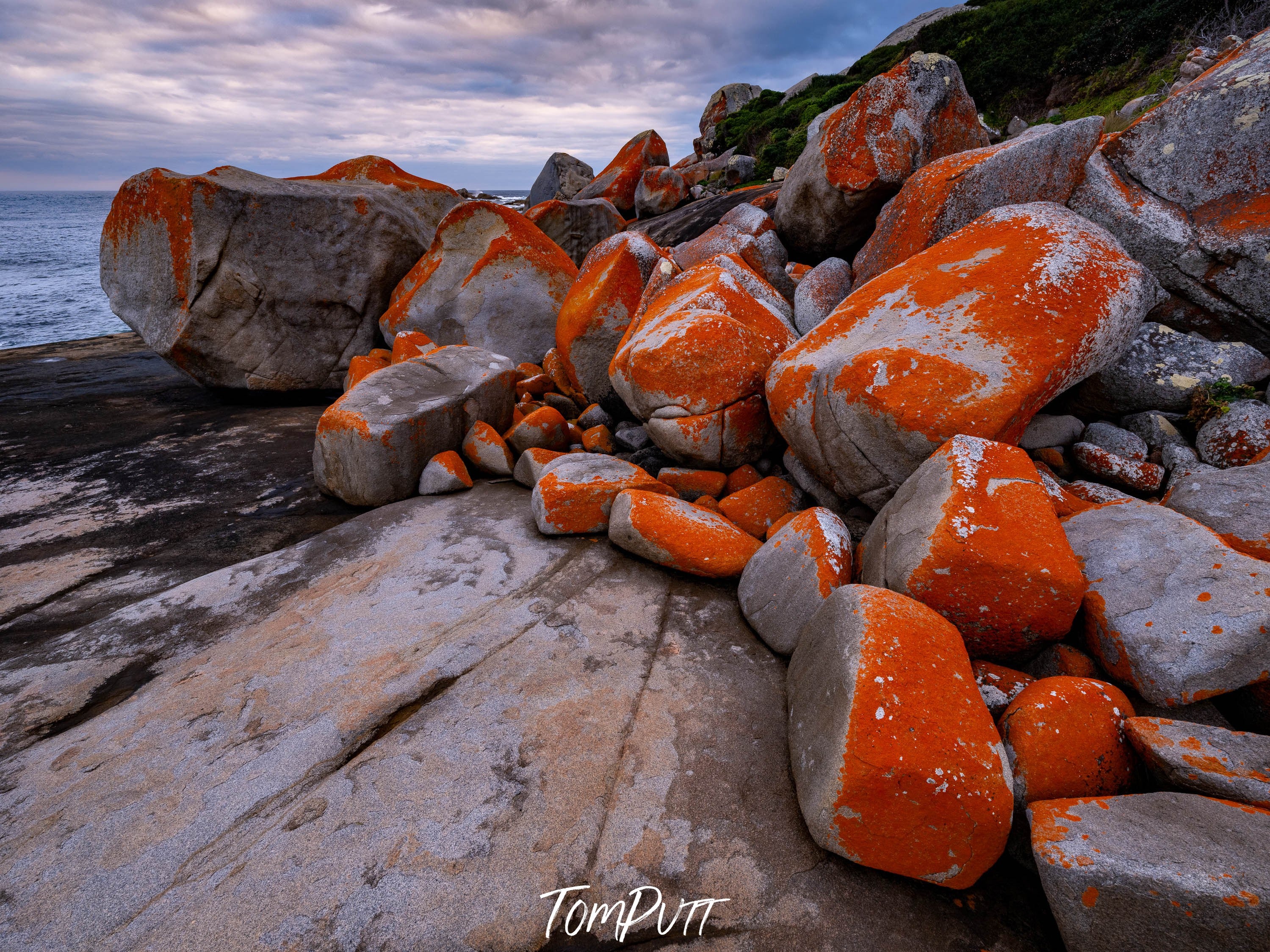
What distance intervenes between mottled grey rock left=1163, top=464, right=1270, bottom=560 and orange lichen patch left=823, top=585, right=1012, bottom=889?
1.43 m

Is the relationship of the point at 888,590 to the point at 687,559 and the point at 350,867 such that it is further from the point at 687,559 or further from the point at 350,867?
the point at 350,867

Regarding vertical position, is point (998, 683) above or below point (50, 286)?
below

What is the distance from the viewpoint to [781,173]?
14.3m

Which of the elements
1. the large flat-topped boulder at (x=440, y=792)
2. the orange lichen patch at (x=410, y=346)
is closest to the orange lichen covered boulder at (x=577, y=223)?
the orange lichen patch at (x=410, y=346)

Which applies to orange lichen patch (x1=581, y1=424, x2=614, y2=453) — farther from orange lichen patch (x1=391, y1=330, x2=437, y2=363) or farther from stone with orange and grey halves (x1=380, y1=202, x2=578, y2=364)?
stone with orange and grey halves (x1=380, y1=202, x2=578, y2=364)

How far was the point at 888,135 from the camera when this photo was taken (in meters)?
4.96

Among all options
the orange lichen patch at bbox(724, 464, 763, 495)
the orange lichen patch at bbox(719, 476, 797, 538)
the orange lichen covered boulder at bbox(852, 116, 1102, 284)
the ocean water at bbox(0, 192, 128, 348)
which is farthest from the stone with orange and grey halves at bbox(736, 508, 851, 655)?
the ocean water at bbox(0, 192, 128, 348)

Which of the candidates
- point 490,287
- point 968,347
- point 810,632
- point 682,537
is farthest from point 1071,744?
point 490,287

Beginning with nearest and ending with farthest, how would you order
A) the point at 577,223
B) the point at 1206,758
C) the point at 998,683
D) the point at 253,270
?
1. the point at 1206,758
2. the point at 998,683
3. the point at 253,270
4. the point at 577,223

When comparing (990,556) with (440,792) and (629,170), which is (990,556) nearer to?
(440,792)

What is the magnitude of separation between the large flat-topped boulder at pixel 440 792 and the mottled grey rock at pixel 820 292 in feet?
8.57

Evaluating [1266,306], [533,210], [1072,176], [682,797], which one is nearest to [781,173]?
[533,210]

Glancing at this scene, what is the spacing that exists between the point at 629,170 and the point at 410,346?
10.9 m

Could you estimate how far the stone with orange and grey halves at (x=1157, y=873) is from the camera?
1376mm
